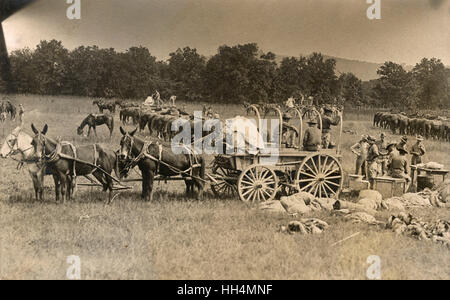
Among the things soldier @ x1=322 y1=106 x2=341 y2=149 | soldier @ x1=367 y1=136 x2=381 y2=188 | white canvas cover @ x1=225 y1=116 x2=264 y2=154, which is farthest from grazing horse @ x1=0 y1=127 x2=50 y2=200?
soldier @ x1=367 y1=136 x2=381 y2=188

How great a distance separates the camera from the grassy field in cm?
577

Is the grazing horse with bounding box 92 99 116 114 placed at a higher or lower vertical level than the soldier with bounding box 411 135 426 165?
higher

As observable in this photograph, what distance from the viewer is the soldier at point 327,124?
24.4 ft

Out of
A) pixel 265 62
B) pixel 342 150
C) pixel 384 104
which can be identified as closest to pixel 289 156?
pixel 342 150

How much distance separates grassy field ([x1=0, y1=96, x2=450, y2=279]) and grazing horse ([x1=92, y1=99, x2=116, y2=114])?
632mm

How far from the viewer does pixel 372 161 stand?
25.6 ft

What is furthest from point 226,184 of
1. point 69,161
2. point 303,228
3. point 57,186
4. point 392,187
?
point 392,187

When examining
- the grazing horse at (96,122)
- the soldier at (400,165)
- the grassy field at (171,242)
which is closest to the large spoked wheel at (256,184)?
the grassy field at (171,242)

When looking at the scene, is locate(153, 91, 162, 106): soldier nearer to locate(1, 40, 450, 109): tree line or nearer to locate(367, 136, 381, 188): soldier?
locate(1, 40, 450, 109): tree line

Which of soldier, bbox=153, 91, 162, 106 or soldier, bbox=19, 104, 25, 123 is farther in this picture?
soldier, bbox=153, 91, 162, 106

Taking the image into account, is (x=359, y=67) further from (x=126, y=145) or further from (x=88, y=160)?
(x=88, y=160)

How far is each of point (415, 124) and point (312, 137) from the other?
2025mm

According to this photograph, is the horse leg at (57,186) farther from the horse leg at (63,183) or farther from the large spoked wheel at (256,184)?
the large spoked wheel at (256,184)
